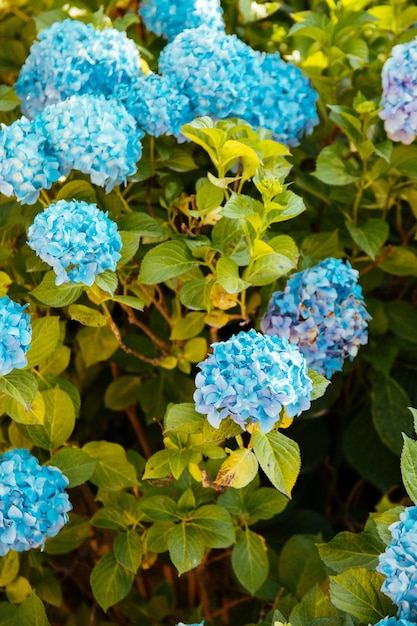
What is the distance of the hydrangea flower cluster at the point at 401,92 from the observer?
1188 mm

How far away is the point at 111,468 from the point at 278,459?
352 millimetres

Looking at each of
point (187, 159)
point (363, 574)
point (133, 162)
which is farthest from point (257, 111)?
point (363, 574)

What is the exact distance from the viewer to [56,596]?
4.23 feet

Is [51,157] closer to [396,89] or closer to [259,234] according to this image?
[259,234]

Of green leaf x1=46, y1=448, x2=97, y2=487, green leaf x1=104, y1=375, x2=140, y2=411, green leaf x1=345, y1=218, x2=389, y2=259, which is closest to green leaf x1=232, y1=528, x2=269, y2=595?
green leaf x1=46, y1=448, x2=97, y2=487

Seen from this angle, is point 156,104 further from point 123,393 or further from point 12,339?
point 123,393

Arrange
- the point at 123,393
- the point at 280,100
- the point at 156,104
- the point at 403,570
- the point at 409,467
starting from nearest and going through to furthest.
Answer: the point at 403,570 < the point at 409,467 < the point at 156,104 < the point at 280,100 < the point at 123,393

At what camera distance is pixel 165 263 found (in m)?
1.09

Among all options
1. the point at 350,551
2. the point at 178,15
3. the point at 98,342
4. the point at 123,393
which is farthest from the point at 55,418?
the point at 178,15

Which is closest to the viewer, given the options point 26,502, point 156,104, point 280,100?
point 26,502

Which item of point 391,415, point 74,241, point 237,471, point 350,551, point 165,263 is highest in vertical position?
point 74,241

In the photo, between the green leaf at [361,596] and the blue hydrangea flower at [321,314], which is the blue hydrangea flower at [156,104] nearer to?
the blue hydrangea flower at [321,314]

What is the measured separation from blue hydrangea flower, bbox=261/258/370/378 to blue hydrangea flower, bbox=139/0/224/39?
411mm

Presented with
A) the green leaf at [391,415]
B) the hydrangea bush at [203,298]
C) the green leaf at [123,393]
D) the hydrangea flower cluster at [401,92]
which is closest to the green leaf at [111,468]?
the hydrangea bush at [203,298]
